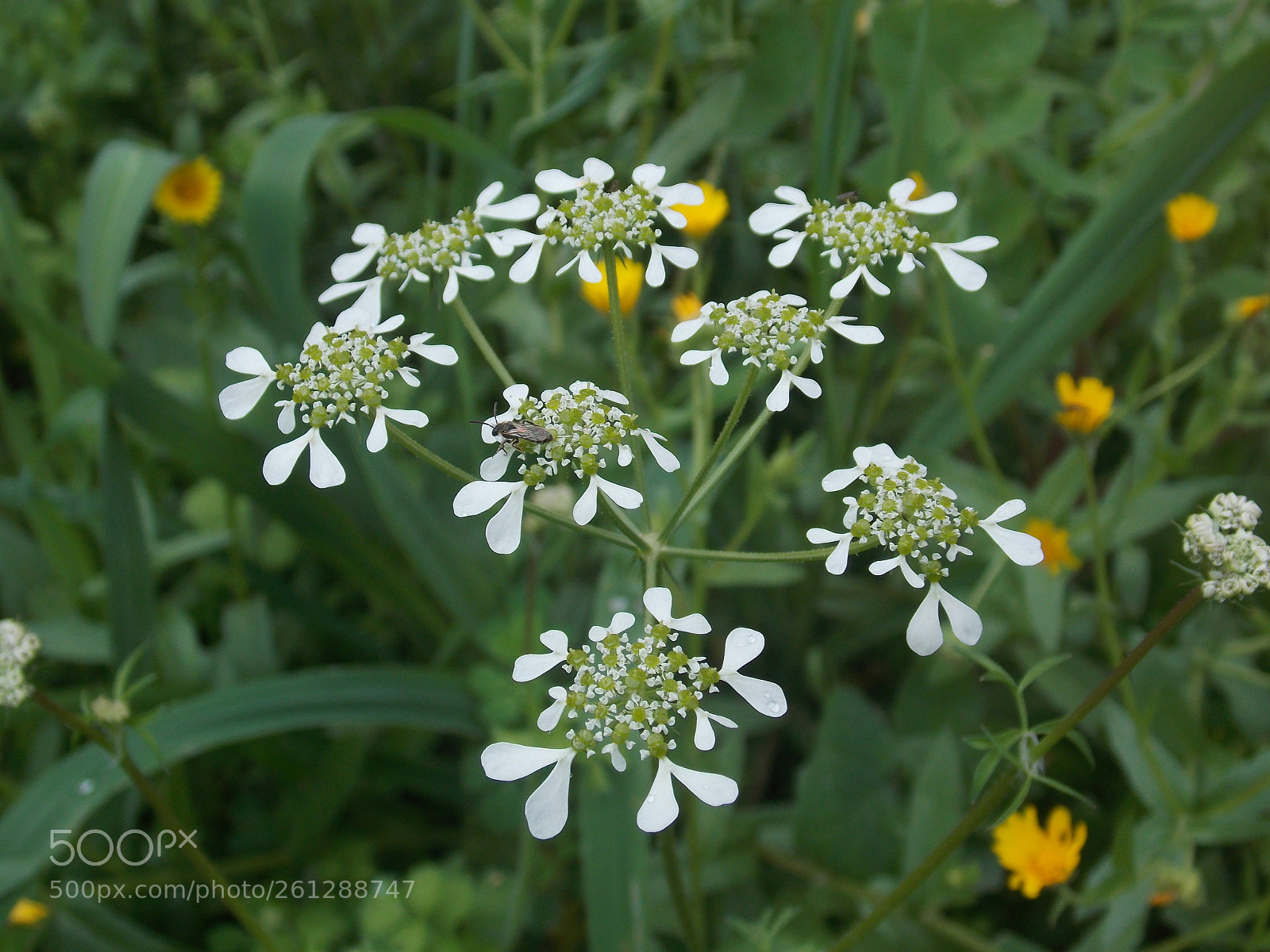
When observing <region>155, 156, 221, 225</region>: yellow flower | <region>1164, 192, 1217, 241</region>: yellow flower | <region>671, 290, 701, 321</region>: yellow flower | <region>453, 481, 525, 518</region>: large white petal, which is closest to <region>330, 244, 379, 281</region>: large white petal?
<region>453, 481, 525, 518</region>: large white petal

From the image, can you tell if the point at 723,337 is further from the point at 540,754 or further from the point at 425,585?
the point at 425,585

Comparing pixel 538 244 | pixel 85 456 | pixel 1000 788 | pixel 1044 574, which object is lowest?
pixel 1000 788

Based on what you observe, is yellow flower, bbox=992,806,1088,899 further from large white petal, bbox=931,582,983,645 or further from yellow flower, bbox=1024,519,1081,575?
large white petal, bbox=931,582,983,645

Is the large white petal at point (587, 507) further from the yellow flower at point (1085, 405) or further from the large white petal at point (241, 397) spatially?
the yellow flower at point (1085, 405)

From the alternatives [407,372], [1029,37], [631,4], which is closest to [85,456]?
[407,372]

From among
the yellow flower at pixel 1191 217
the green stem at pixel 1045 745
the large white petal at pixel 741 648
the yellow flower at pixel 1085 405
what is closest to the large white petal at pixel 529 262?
the large white petal at pixel 741 648

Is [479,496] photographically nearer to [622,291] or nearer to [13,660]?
[13,660]
